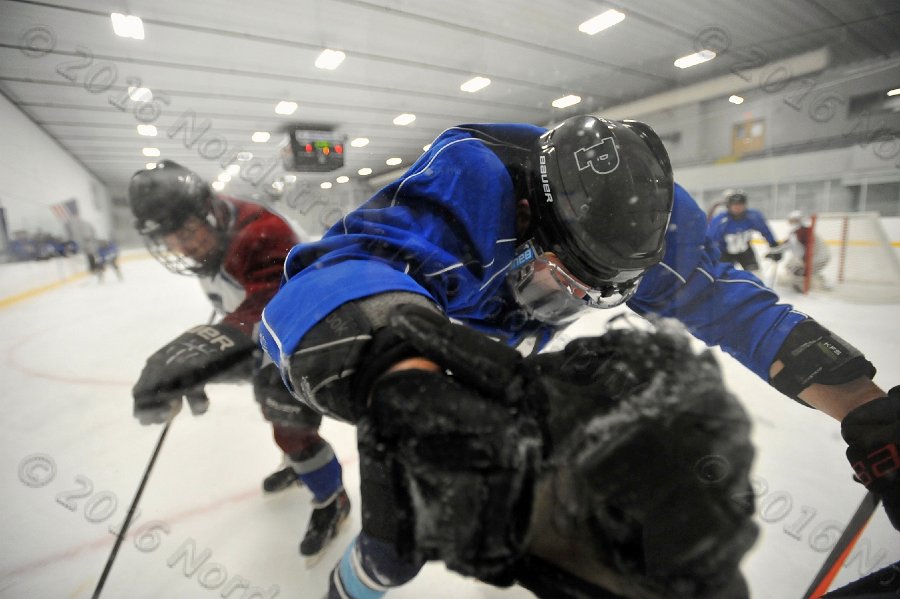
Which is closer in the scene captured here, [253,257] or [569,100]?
[569,100]

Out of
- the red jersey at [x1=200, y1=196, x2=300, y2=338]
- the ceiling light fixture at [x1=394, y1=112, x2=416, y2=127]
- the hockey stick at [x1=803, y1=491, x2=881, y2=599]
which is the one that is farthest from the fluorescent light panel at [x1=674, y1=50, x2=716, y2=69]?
the red jersey at [x1=200, y1=196, x2=300, y2=338]

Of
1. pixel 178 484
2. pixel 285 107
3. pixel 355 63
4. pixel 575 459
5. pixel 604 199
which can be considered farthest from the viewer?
pixel 178 484

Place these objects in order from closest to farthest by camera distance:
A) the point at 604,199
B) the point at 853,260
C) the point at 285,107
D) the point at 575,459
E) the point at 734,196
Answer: the point at 575,459 < the point at 604,199 < the point at 734,196 < the point at 853,260 < the point at 285,107

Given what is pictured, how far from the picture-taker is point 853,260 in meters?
0.52

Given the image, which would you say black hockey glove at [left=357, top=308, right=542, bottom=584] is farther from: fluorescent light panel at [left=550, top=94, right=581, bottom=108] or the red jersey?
the red jersey

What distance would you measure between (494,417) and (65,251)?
1.04 m

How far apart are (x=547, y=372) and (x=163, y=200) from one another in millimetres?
769

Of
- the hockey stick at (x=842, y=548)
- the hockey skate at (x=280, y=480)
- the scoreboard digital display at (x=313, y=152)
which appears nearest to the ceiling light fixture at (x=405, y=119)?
the scoreboard digital display at (x=313, y=152)

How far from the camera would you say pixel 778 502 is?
0.29 metres

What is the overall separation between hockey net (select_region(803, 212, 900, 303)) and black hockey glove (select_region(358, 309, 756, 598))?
42 cm

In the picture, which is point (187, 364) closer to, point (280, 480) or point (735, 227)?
point (280, 480)

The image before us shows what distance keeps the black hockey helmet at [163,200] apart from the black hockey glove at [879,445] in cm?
94

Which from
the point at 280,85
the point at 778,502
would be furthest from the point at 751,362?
the point at 280,85

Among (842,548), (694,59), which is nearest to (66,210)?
(694,59)
